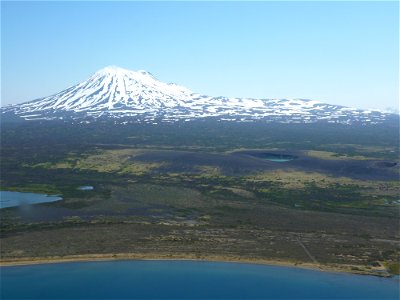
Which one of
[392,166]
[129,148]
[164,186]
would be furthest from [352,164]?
[129,148]

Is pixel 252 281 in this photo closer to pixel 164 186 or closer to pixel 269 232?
pixel 269 232

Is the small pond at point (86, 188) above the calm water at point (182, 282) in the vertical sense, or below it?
above

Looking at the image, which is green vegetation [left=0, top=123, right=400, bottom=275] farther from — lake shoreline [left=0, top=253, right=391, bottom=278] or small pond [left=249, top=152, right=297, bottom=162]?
small pond [left=249, top=152, right=297, bottom=162]

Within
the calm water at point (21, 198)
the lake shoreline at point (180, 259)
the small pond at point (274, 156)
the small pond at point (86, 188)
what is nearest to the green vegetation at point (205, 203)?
the lake shoreline at point (180, 259)

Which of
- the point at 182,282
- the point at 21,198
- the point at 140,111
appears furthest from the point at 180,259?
the point at 140,111

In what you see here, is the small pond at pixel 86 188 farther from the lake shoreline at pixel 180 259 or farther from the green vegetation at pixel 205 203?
the lake shoreline at pixel 180 259
